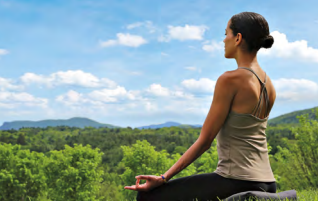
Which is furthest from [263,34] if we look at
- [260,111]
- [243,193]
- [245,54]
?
[243,193]

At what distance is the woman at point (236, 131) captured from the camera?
271cm

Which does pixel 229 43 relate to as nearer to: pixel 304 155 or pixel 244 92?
pixel 244 92

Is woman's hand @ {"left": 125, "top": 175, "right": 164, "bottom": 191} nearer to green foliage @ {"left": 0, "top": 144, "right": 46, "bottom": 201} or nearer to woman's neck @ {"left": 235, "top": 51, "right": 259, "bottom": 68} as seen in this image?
woman's neck @ {"left": 235, "top": 51, "right": 259, "bottom": 68}

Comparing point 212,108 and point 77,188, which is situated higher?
point 212,108

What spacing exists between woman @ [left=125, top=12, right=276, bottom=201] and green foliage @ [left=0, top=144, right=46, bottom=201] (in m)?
48.1

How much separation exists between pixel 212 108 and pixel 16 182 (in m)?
50.4

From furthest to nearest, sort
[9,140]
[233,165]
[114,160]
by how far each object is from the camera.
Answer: [9,140], [114,160], [233,165]

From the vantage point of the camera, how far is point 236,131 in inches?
107

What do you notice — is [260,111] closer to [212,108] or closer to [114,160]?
[212,108]

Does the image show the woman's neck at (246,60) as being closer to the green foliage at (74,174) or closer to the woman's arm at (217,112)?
the woman's arm at (217,112)

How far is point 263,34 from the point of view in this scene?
290 centimetres

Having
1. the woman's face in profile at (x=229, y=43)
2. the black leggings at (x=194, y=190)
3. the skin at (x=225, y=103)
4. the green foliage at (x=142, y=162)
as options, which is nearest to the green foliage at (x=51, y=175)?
the green foliage at (x=142, y=162)

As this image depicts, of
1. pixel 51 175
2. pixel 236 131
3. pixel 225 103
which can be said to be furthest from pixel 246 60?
pixel 51 175

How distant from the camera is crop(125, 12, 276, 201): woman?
2.71 meters
